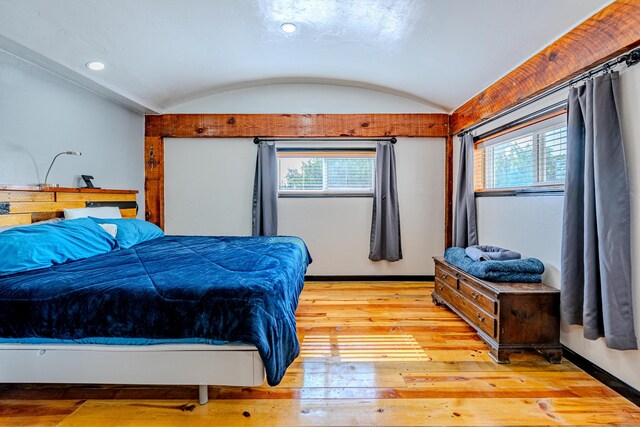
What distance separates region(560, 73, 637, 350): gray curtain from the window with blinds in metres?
0.37

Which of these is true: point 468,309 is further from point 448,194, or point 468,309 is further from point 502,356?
point 448,194

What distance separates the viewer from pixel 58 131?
9.26ft

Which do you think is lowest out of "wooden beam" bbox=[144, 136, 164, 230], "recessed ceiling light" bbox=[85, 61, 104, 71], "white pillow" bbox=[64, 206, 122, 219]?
"white pillow" bbox=[64, 206, 122, 219]

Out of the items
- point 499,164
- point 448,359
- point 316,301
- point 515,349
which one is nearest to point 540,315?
point 515,349

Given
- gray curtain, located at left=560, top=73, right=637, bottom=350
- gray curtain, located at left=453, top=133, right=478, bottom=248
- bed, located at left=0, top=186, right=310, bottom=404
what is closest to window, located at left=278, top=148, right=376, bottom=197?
gray curtain, located at left=453, top=133, right=478, bottom=248

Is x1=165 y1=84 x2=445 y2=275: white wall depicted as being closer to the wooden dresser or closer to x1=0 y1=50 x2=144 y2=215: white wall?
x1=0 y1=50 x2=144 y2=215: white wall

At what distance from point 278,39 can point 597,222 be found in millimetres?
2733

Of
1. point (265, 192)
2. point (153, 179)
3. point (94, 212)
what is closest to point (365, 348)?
point (265, 192)

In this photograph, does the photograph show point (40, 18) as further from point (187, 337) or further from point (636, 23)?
point (636, 23)

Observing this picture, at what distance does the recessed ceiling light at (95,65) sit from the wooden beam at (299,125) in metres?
1.28

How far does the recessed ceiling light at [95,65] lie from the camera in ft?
8.94

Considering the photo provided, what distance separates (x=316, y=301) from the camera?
337 centimetres

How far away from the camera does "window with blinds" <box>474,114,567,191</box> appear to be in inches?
94.2

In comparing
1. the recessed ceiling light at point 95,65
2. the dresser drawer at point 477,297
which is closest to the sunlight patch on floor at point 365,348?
the dresser drawer at point 477,297
